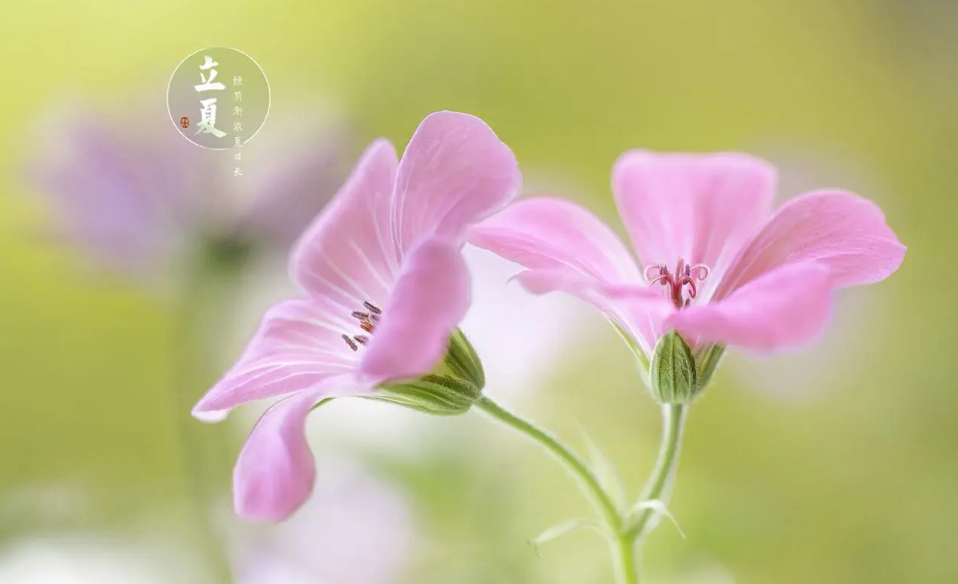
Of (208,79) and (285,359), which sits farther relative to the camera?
(208,79)

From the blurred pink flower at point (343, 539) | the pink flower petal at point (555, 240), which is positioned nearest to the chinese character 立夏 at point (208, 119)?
the blurred pink flower at point (343, 539)

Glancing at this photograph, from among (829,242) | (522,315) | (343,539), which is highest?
(829,242)

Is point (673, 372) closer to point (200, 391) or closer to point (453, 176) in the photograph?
point (453, 176)

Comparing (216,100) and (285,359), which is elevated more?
(216,100)

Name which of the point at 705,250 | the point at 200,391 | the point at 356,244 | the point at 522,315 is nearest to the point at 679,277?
the point at 705,250

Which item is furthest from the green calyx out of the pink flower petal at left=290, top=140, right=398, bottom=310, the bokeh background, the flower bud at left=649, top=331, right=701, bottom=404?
the bokeh background

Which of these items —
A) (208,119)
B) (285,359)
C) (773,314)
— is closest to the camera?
(773,314)

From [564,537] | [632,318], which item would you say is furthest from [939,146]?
[632,318]

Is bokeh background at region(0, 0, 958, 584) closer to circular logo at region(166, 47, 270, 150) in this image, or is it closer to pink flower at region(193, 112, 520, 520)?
circular logo at region(166, 47, 270, 150)
